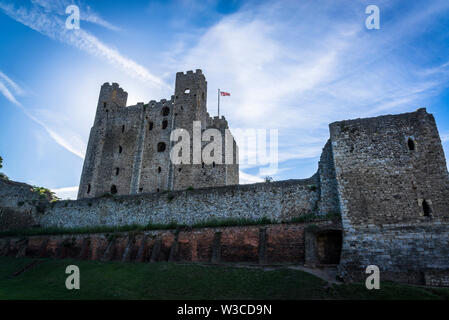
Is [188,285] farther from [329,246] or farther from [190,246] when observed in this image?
[329,246]

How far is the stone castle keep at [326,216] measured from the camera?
51.2 feet

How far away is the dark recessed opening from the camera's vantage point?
17688mm

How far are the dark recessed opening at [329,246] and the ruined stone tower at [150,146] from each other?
17.2 metres

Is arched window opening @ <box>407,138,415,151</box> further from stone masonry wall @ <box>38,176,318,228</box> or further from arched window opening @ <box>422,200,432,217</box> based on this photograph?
stone masonry wall @ <box>38,176,318,228</box>

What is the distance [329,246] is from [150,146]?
26880 mm

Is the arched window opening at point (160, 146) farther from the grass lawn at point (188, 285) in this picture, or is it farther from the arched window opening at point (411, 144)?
the arched window opening at point (411, 144)

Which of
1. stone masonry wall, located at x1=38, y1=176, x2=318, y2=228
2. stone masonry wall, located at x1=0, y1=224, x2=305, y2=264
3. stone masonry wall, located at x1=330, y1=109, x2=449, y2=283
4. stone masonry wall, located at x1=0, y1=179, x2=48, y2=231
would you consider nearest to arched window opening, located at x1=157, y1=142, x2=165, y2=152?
stone masonry wall, located at x1=38, y1=176, x2=318, y2=228

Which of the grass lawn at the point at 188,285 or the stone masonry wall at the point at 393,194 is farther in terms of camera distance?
the stone masonry wall at the point at 393,194

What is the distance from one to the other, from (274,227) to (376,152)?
23.1 feet

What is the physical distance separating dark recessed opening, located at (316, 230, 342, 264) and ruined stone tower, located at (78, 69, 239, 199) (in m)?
17.2

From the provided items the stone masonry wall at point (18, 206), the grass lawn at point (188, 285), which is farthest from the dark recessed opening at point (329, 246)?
the stone masonry wall at point (18, 206)

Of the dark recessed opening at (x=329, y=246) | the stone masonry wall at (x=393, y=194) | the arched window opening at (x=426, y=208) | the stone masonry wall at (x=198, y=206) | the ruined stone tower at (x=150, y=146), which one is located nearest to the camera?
the stone masonry wall at (x=393, y=194)

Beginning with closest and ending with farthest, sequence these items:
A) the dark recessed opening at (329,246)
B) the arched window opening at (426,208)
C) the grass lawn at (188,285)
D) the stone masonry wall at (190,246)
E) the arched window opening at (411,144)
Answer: the grass lawn at (188,285) < the arched window opening at (426,208) < the arched window opening at (411,144) < the dark recessed opening at (329,246) < the stone masonry wall at (190,246)
